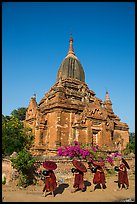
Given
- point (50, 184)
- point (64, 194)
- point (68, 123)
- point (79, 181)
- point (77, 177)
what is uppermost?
point (68, 123)

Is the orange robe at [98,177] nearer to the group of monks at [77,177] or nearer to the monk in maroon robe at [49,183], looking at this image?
the group of monks at [77,177]

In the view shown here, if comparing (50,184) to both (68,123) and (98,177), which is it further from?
(68,123)

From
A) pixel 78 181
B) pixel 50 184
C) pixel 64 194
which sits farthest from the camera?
pixel 78 181

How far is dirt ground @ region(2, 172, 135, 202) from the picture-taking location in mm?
9422

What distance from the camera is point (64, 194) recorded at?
10367mm

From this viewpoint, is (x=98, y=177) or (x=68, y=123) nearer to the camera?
(x=98, y=177)

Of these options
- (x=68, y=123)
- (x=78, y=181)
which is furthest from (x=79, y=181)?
(x=68, y=123)

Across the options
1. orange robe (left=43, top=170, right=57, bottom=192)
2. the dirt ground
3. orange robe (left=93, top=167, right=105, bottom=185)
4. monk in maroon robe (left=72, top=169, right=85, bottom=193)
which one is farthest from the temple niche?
orange robe (left=43, top=170, right=57, bottom=192)

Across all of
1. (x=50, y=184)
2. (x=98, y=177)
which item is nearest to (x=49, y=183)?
(x=50, y=184)

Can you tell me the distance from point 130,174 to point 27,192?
10.2m

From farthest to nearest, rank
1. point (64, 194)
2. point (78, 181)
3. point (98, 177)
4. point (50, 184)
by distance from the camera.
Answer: point (98, 177)
point (78, 181)
point (64, 194)
point (50, 184)

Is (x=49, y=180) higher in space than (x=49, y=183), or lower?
higher

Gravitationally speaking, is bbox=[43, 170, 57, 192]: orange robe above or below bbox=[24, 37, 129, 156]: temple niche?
below

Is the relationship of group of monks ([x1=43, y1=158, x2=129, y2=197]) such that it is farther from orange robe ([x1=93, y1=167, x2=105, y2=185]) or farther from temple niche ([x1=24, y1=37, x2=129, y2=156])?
temple niche ([x1=24, y1=37, x2=129, y2=156])
